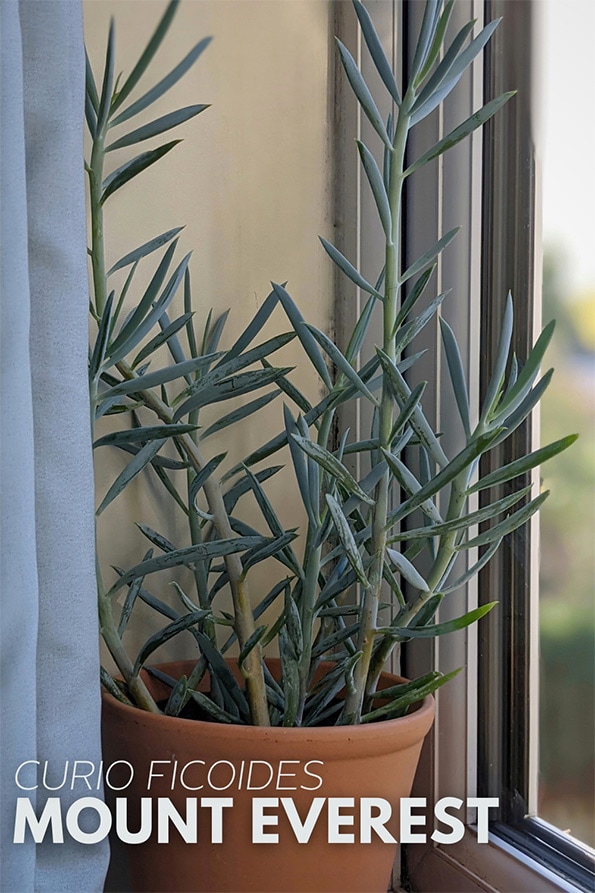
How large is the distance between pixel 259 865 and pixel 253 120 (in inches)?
29.4

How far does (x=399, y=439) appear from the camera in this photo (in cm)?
76

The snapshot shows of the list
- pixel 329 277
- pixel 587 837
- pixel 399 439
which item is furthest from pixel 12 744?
pixel 329 277

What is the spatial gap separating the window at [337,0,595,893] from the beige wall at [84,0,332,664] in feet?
0.54

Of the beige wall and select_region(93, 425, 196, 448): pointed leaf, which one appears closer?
select_region(93, 425, 196, 448): pointed leaf

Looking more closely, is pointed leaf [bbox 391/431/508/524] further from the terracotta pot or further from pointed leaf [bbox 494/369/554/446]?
the terracotta pot

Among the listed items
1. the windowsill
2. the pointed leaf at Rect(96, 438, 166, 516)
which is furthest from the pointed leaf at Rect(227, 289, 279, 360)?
the windowsill

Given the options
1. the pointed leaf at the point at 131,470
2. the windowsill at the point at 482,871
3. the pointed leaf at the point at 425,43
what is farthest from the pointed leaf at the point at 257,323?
the windowsill at the point at 482,871

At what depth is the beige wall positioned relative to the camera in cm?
84

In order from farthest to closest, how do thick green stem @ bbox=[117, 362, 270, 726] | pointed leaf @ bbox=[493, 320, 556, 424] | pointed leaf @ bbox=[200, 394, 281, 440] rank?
pointed leaf @ bbox=[200, 394, 281, 440] → thick green stem @ bbox=[117, 362, 270, 726] → pointed leaf @ bbox=[493, 320, 556, 424]

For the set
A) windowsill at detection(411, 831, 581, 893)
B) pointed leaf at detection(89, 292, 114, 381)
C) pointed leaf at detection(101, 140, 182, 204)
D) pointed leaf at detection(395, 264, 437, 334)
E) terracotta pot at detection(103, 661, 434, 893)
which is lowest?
windowsill at detection(411, 831, 581, 893)

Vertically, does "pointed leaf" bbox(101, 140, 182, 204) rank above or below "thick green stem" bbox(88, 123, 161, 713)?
above

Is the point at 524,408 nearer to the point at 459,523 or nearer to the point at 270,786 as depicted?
the point at 459,523

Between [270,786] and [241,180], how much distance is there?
2.07 feet

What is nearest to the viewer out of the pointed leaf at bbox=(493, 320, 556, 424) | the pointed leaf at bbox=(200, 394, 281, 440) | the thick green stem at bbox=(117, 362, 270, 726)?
the pointed leaf at bbox=(493, 320, 556, 424)
